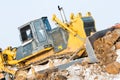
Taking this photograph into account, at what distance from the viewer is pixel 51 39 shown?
1409 cm

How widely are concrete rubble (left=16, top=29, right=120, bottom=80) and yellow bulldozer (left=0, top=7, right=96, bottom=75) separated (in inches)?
41.6

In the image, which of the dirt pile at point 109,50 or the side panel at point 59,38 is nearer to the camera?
the dirt pile at point 109,50

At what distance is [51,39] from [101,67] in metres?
3.77

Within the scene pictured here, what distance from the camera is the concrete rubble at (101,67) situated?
10.4 metres

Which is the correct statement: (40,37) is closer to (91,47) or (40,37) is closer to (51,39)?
(51,39)

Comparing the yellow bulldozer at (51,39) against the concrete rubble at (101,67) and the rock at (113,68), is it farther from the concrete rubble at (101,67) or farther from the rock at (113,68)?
the rock at (113,68)

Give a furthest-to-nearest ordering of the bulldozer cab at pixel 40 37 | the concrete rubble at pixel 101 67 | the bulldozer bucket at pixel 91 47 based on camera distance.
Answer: the bulldozer cab at pixel 40 37 → the bulldozer bucket at pixel 91 47 → the concrete rubble at pixel 101 67

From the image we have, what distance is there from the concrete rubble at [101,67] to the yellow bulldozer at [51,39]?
106 cm

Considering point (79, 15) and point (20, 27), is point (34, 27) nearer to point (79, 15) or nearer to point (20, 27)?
point (20, 27)

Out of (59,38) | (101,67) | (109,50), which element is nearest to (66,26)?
(59,38)

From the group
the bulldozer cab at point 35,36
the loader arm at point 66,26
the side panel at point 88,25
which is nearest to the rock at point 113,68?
the loader arm at point 66,26

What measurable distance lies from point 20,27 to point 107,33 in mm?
4451

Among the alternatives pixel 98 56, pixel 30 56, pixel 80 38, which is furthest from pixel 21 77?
pixel 98 56

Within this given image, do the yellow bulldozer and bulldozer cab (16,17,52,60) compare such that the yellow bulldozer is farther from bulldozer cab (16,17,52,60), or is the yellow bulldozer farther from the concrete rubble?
the concrete rubble
